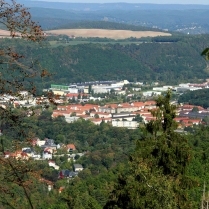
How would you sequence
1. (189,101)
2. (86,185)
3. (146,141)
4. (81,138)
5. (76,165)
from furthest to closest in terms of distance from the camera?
(189,101), (81,138), (76,165), (86,185), (146,141)

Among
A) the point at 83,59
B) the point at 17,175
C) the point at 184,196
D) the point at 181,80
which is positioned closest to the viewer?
the point at 17,175

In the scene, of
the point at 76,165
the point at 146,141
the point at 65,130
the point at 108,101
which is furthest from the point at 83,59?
the point at 146,141

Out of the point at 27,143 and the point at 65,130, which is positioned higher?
the point at 27,143

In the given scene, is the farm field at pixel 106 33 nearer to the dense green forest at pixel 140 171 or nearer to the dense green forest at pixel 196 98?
the dense green forest at pixel 196 98

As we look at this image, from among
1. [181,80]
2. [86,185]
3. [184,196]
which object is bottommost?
[181,80]

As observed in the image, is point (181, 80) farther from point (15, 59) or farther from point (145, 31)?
point (15, 59)

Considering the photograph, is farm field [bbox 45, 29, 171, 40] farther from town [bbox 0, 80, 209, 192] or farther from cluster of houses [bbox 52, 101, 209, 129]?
cluster of houses [bbox 52, 101, 209, 129]
